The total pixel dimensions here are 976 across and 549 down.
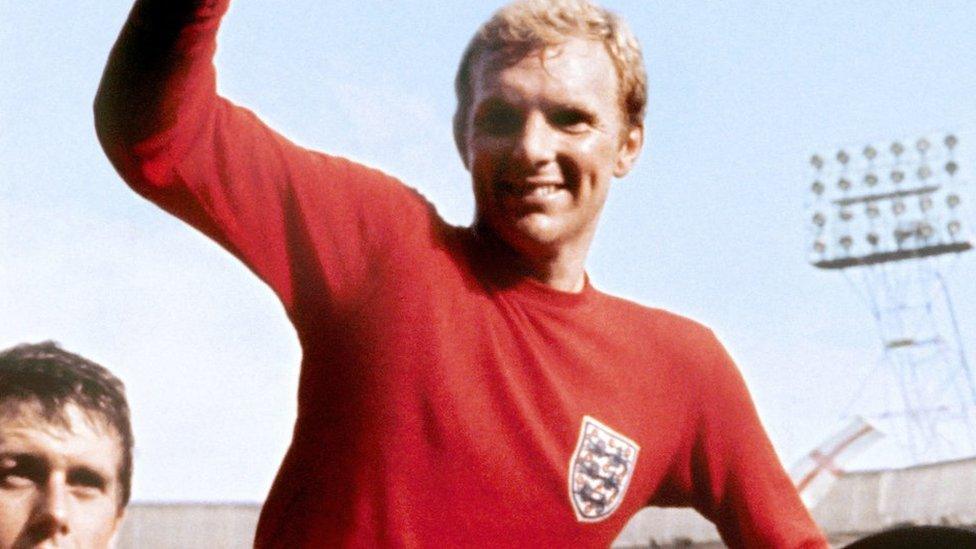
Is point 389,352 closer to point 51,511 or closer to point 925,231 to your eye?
point 51,511

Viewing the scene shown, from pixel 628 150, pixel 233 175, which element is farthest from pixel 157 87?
pixel 628 150

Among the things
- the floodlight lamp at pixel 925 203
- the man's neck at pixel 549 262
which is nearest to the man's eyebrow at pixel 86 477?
the man's neck at pixel 549 262

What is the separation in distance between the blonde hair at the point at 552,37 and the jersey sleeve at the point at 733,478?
41 cm

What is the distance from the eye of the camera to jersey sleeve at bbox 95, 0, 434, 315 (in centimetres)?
137

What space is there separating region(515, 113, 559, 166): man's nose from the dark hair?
0.97 metres

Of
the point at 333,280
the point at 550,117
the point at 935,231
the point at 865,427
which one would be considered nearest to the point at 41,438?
the point at 333,280

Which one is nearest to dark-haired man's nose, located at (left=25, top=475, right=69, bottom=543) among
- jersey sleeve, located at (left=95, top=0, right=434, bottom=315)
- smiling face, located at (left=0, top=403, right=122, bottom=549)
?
smiling face, located at (left=0, top=403, right=122, bottom=549)

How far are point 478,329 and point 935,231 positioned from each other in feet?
56.5

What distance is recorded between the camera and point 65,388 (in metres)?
2.31

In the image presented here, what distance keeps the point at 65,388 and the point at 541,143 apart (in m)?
1.03

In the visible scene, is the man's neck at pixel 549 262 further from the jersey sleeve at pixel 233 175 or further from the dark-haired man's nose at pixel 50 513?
the dark-haired man's nose at pixel 50 513

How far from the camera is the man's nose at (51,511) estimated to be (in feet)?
6.84

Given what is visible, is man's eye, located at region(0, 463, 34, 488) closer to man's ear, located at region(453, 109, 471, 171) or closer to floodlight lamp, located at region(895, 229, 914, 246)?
man's ear, located at region(453, 109, 471, 171)

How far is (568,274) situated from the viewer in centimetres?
185
